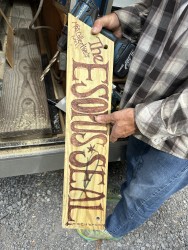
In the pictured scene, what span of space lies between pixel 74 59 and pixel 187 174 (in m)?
0.59

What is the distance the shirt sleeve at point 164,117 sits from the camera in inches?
31.5

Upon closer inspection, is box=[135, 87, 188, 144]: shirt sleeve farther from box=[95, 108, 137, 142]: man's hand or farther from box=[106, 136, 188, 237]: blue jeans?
box=[106, 136, 188, 237]: blue jeans

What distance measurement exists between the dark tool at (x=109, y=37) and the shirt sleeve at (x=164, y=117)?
1.19 feet

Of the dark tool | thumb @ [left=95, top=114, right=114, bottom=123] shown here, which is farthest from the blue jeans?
the dark tool

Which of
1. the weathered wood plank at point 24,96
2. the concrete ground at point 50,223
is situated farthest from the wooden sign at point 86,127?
the concrete ground at point 50,223

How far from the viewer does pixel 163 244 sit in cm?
157

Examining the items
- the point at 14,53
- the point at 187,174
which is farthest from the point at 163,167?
the point at 14,53

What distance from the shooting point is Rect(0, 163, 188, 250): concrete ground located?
1462mm

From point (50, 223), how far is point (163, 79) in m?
1.01

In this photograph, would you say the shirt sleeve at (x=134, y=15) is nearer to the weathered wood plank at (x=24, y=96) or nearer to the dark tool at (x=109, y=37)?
the dark tool at (x=109, y=37)

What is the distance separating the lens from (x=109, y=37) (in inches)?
42.4

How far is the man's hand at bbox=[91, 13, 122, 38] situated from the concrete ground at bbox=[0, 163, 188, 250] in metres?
0.94

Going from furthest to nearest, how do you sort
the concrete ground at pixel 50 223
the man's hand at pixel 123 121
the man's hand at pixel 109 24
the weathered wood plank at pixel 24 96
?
the concrete ground at pixel 50 223 → the weathered wood plank at pixel 24 96 → the man's hand at pixel 109 24 → the man's hand at pixel 123 121

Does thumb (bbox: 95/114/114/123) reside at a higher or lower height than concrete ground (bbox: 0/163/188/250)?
higher
